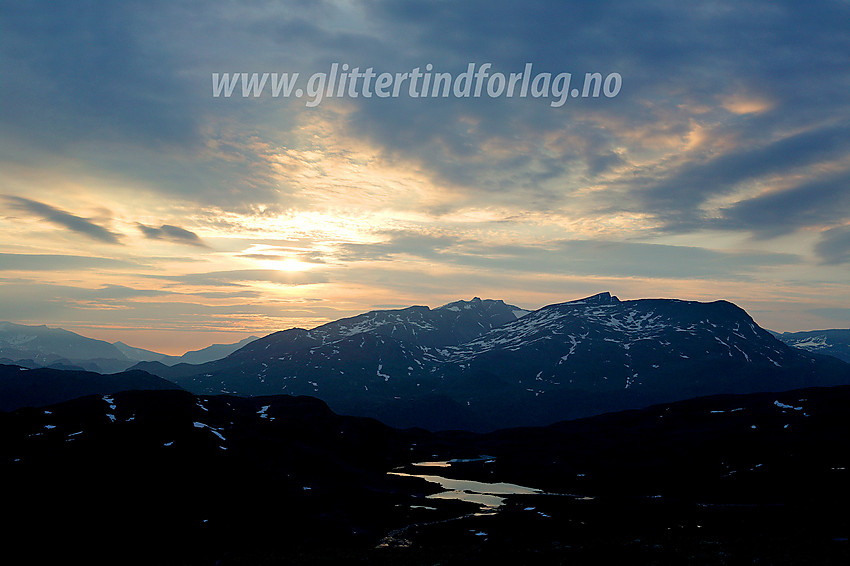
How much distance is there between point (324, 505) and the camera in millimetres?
99625

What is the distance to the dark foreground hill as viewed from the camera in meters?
71.1

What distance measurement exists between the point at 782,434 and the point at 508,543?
142 m

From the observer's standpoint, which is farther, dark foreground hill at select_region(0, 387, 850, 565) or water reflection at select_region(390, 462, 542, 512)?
water reflection at select_region(390, 462, 542, 512)

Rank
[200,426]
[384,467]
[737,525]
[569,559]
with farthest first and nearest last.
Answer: [384,467], [200,426], [737,525], [569,559]

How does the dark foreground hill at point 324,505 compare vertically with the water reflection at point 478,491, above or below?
above

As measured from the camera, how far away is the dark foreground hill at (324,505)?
2800 inches

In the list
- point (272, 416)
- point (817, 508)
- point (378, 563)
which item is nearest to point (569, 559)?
point (378, 563)

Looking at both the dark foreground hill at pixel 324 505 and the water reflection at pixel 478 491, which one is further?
the water reflection at pixel 478 491

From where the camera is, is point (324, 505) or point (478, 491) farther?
point (478, 491)

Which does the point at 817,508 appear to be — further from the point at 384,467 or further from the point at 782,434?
the point at 384,467

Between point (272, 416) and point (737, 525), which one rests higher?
point (737, 525)

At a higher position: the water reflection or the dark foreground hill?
the dark foreground hill

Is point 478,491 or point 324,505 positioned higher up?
point 324,505

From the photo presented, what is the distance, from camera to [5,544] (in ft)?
230
